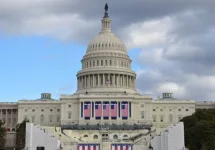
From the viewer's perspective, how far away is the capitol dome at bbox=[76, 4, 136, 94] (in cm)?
17350

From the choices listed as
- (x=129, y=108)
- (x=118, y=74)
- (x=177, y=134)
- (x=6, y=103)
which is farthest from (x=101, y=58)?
(x=177, y=134)

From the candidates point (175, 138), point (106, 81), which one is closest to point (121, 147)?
point (175, 138)

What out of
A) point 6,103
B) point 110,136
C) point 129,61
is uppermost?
point 129,61

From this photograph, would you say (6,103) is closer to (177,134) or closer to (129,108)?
(129,108)

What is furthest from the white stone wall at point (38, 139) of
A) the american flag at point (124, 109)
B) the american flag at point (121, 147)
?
the american flag at point (124, 109)

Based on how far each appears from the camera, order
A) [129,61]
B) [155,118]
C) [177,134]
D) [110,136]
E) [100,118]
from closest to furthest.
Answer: [177,134]
[110,136]
[100,118]
[155,118]
[129,61]

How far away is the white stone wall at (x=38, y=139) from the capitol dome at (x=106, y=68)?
235ft

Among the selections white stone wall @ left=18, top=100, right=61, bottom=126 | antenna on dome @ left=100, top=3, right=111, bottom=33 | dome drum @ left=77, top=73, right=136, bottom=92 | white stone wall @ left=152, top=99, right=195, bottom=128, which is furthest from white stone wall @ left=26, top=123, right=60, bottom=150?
antenna on dome @ left=100, top=3, right=111, bottom=33

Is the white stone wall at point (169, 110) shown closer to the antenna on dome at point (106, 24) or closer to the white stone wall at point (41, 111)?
the white stone wall at point (41, 111)

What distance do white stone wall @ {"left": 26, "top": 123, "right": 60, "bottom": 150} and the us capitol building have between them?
48.1m

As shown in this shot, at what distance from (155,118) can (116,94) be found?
54.3ft

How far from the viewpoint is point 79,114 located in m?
162

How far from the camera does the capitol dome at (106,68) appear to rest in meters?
174

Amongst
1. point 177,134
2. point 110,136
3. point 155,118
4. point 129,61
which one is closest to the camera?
point 177,134
